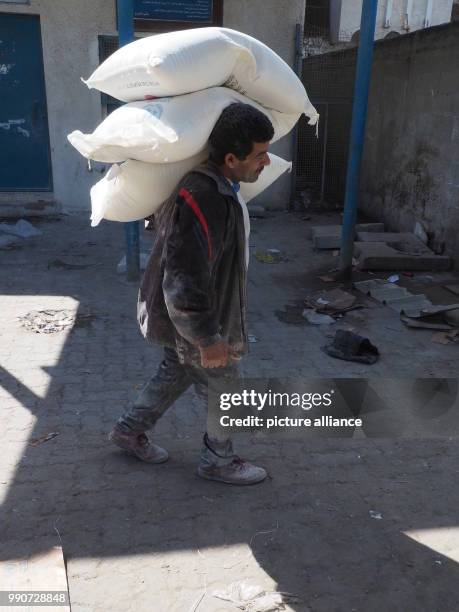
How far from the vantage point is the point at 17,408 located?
138 inches

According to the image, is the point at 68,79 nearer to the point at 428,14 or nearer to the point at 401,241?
the point at 401,241

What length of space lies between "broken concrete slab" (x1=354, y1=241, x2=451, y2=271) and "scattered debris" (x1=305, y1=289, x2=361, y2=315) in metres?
0.95

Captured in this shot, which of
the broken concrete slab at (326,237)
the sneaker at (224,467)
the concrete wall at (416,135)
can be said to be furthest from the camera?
the broken concrete slab at (326,237)

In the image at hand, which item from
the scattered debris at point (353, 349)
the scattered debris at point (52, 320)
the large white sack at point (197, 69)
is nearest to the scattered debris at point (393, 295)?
the scattered debris at point (353, 349)

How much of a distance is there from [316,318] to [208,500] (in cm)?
270

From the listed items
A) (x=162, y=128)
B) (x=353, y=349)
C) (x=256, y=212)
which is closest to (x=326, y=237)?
(x=256, y=212)

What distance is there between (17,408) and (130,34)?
3.65 m

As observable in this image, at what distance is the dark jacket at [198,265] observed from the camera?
227cm

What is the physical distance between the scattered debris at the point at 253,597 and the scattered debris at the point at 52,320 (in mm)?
2939

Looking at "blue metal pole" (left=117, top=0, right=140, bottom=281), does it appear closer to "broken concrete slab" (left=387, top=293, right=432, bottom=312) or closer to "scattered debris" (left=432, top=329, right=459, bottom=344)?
"broken concrete slab" (left=387, top=293, right=432, bottom=312)

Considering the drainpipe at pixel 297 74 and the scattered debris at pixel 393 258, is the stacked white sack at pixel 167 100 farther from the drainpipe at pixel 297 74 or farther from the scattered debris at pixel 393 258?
the drainpipe at pixel 297 74

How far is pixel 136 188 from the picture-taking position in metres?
2.48

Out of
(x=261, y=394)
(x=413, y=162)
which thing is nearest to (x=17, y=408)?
(x=261, y=394)

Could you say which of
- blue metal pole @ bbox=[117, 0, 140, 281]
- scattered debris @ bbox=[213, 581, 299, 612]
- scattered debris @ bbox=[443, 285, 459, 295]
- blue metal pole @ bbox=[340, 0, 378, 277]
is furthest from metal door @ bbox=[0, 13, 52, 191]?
scattered debris @ bbox=[213, 581, 299, 612]
